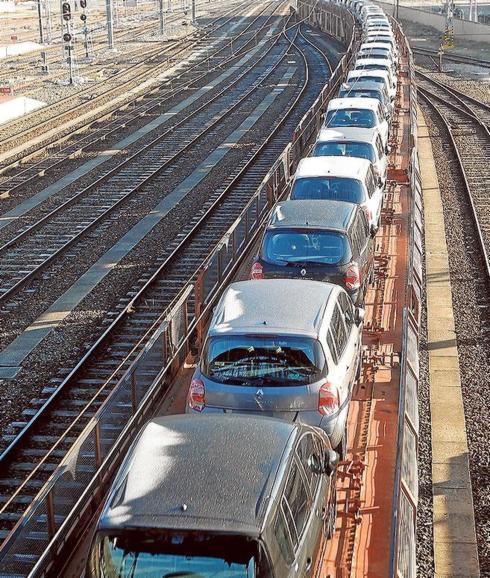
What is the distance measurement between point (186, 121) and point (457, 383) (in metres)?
25.9

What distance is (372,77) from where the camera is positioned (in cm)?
3089

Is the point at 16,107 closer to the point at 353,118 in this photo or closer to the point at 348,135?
the point at 353,118

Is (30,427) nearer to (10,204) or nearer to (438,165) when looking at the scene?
(10,204)

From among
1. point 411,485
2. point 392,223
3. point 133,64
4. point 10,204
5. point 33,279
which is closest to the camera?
point 411,485

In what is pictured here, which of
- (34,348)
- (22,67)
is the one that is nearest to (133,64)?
(22,67)

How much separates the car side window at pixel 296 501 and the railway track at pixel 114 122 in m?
19.7

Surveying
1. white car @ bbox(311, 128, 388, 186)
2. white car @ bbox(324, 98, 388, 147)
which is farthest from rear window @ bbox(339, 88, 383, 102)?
white car @ bbox(311, 128, 388, 186)

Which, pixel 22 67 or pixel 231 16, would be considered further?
pixel 231 16

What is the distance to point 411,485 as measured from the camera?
9.41 meters

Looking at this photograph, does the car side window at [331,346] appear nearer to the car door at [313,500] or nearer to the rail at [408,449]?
the rail at [408,449]

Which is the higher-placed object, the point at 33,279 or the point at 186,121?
the point at 33,279

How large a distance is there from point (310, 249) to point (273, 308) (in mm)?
3402

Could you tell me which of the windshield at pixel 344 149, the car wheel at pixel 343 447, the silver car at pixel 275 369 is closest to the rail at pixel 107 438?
the silver car at pixel 275 369

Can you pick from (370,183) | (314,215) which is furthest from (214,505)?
(370,183)
